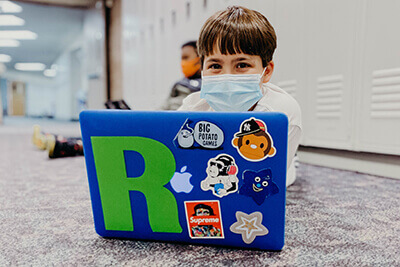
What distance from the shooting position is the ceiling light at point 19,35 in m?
6.44

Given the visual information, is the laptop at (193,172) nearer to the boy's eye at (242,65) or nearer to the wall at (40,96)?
the boy's eye at (242,65)

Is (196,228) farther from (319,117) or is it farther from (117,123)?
(319,117)

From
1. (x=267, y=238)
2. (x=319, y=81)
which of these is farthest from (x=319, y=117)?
(x=267, y=238)

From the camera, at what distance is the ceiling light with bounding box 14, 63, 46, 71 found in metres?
10.5

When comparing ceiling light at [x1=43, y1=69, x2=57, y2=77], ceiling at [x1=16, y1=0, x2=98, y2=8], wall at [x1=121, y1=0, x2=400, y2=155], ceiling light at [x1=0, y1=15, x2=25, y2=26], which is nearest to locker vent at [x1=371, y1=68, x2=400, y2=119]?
wall at [x1=121, y1=0, x2=400, y2=155]

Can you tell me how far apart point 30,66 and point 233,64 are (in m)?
12.2

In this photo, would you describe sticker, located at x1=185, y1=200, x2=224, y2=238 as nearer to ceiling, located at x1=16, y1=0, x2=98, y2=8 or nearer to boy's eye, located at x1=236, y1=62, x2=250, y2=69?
boy's eye, located at x1=236, y1=62, x2=250, y2=69

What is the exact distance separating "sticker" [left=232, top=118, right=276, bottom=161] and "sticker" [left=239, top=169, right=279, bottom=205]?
2cm

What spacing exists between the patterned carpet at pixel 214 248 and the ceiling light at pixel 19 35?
6686mm

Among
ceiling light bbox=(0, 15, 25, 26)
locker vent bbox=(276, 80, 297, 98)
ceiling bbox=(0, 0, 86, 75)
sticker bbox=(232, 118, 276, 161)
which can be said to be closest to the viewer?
sticker bbox=(232, 118, 276, 161)

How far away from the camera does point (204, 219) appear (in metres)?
0.51

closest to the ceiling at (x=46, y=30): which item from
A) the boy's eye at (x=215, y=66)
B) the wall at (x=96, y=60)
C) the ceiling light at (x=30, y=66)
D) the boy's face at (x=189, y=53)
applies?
the wall at (x=96, y=60)

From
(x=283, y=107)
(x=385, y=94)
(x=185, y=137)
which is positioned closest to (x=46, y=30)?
(x=385, y=94)

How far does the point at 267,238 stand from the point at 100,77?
14.2 ft
